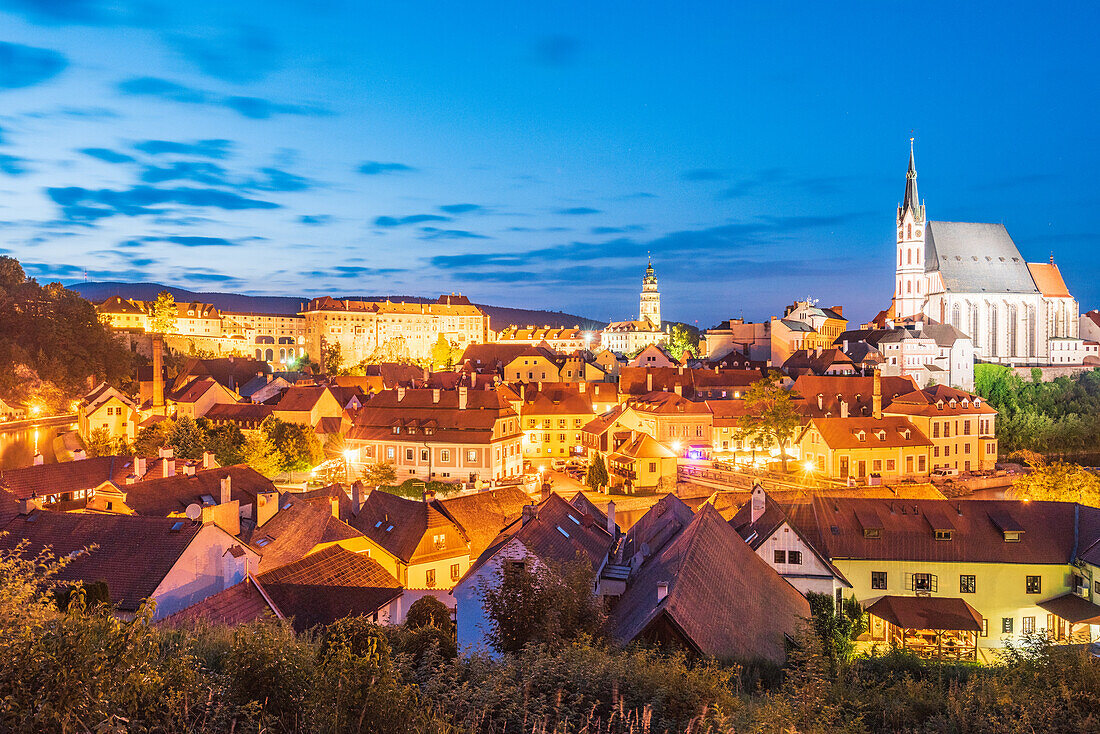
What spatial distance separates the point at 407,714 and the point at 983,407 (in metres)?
53.7

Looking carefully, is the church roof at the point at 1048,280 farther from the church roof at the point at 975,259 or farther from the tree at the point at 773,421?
the tree at the point at 773,421

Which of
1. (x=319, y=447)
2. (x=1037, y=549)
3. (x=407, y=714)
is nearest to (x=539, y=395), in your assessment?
(x=319, y=447)

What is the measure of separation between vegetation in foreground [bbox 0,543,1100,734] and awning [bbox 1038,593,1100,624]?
39.0ft

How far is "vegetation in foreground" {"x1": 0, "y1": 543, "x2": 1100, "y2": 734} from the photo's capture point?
4777 mm

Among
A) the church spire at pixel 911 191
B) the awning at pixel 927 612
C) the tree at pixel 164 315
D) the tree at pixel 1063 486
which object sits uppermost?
the church spire at pixel 911 191

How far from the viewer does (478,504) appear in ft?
88.4

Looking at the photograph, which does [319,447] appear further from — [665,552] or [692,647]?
[692,647]

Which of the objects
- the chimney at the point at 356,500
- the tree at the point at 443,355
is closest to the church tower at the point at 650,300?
the tree at the point at 443,355

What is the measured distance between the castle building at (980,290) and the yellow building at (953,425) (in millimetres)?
29997

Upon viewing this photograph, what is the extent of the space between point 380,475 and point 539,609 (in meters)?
29.8

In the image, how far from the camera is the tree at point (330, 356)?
110 metres

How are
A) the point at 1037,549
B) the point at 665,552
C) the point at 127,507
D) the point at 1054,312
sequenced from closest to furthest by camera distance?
the point at 665,552 < the point at 1037,549 < the point at 127,507 < the point at 1054,312

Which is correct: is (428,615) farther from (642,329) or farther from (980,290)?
(642,329)

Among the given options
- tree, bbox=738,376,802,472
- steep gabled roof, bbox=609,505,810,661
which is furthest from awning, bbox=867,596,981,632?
tree, bbox=738,376,802,472
